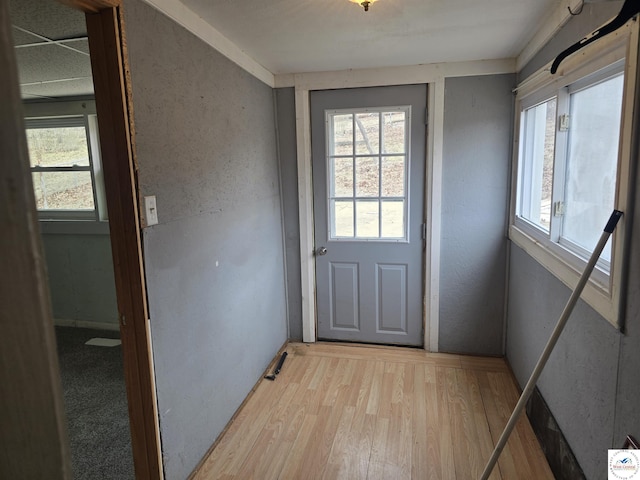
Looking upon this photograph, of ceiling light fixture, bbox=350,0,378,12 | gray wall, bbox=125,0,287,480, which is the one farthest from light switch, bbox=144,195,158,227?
ceiling light fixture, bbox=350,0,378,12

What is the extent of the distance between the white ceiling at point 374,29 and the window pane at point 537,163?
458mm

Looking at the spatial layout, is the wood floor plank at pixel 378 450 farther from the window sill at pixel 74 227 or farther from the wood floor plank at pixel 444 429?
the window sill at pixel 74 227

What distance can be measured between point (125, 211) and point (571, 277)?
188cm

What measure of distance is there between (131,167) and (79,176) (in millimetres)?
2638

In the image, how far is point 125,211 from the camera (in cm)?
153

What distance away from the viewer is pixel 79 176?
3650mm

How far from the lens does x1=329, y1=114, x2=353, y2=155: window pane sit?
309 cm

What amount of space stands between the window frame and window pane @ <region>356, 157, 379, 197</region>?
230 centimetres

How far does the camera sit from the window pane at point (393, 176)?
9.99 feet

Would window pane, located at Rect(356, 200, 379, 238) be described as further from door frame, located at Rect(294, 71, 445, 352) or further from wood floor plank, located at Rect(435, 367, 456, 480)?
wood floor plank, located at Rect(435, 367, 456, 480)

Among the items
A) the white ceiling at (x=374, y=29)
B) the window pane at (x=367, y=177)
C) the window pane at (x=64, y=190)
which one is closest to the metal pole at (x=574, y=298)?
the white ceiling at (x=374, y=29)

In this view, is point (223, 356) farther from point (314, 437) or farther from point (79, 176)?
point (79, 176)

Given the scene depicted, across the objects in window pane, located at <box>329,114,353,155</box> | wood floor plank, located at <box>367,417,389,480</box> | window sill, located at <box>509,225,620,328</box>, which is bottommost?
wood floor plank, located at <box>367,417,389,480</box>

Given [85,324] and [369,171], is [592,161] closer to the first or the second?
[369,171]
